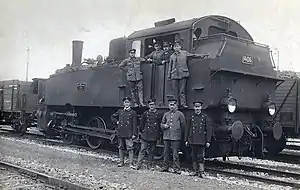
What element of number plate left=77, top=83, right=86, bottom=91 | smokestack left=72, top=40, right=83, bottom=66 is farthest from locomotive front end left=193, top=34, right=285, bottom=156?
smokestack left=72, top=40, right=83, bottom=66

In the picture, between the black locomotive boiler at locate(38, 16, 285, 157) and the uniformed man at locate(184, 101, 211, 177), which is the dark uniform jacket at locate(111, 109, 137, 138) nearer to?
the black locomotive boiler at locate(38, 16, 285, 157)

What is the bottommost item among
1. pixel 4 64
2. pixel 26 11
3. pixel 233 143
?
pixel 233 143

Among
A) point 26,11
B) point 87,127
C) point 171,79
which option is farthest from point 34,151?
point 26,11

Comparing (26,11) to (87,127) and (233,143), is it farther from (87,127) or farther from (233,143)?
(87,127)

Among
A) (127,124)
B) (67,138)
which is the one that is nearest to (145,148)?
(127,124)

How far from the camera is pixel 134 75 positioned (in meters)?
10.2

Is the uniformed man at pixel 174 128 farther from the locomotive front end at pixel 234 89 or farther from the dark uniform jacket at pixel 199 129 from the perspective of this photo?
the locomotive front end at pixel 234 89

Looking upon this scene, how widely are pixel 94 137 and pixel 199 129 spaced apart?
17.5ft

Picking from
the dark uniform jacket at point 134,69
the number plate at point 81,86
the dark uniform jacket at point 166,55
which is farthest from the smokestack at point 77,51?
the dark uniform jacket at point 166,55

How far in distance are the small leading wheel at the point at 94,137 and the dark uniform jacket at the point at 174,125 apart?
3930 mm

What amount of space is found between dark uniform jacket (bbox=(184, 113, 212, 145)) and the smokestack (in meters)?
7.45

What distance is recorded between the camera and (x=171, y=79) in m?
9.29

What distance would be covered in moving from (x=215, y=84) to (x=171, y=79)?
1004mm

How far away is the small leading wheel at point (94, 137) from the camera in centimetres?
1253
